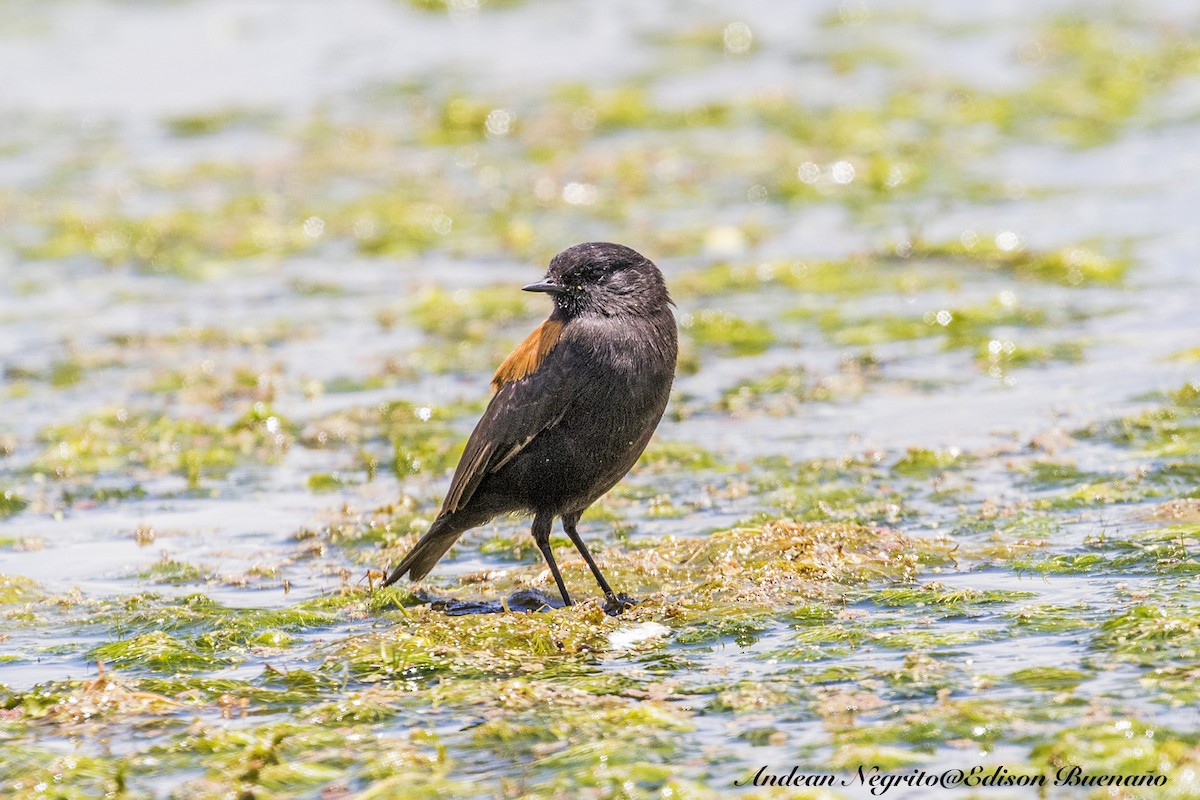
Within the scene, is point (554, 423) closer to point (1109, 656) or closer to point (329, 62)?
point (1109, 656)

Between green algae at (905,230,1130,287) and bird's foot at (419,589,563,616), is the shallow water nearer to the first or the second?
green algae at (905,230,1130,287)

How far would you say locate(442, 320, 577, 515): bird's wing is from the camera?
6.67m

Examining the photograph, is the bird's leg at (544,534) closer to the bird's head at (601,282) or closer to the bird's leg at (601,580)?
the bird's leg at (601,580)

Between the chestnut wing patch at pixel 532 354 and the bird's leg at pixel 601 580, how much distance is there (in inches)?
26.5

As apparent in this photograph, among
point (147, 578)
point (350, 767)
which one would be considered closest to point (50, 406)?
point (147, 578)

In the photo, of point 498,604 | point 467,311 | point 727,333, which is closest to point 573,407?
point 498,604

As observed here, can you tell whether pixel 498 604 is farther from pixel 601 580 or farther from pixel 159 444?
pixel 159 444

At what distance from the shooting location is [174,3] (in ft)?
70.4

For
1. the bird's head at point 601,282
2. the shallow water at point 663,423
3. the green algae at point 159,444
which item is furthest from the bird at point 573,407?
the green algae at point 159,444

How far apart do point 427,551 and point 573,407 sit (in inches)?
39.4

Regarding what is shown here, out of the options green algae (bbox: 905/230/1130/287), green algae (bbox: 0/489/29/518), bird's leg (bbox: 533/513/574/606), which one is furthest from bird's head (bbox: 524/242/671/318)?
green algae (bbox: 905/230/1130/287)

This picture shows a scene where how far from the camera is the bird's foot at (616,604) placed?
6590mm

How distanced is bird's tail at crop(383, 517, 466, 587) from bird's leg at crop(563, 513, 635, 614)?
50 cm

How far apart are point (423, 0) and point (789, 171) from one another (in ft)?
26.4
